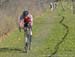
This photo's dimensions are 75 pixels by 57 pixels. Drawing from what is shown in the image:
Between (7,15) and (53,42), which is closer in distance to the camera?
(53,42)

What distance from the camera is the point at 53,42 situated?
1922 centimetres

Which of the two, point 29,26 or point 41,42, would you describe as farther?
point 41,42

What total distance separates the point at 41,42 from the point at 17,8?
32.5 ft

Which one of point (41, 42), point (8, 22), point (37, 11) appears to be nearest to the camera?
point (41, 42)

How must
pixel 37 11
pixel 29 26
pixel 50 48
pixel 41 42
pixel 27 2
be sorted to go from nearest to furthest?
1. pixel 29 26
2. pixel 50 48
3. pixel 41 42
4. pixel 27 2
5. pixel 37 11

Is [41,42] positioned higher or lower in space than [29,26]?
lower

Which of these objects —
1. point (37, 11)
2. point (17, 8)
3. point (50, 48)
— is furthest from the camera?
point (37, 11)

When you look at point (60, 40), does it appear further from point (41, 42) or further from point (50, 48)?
point (50, 48)

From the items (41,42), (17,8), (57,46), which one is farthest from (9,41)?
(17,8)

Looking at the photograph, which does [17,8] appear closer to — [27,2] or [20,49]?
[27,2]

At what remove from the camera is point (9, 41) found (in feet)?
65.2

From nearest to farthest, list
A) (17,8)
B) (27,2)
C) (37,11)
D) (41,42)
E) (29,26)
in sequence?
(29,26) → (41,42) → (17,8) → (27,2) → (37,11)

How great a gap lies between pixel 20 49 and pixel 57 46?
2063 mm

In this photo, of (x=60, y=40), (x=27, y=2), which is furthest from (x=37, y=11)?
(x=60, y=40)
